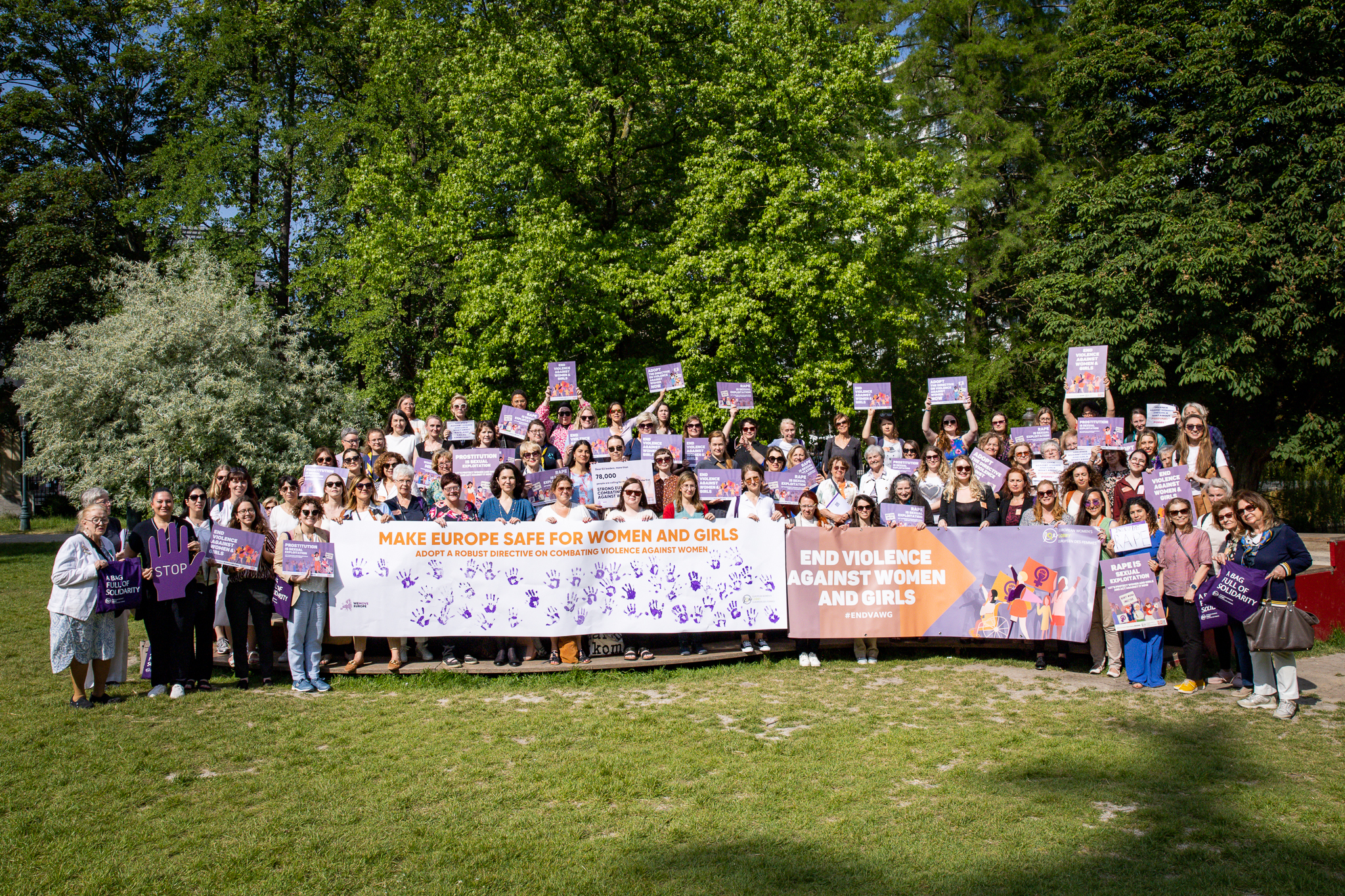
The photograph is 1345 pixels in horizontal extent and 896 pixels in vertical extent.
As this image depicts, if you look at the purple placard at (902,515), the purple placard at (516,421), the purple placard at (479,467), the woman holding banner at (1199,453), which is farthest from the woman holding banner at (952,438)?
the purple placard at (479,467)

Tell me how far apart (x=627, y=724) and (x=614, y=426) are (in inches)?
191

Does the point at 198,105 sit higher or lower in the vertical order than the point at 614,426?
higher

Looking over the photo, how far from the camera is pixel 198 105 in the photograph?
29.1 meters

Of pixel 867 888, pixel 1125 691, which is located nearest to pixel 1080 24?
pixel 1125 691

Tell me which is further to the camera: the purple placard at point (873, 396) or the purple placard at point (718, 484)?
the purple placard at point (873, 396)

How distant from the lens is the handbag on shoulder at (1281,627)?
291 inches

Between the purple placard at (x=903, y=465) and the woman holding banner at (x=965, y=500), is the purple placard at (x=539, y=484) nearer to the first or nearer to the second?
the purple placard at (x=903, y=465)

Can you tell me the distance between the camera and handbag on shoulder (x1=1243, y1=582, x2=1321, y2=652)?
739 cm

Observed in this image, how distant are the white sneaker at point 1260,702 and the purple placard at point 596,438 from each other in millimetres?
7101

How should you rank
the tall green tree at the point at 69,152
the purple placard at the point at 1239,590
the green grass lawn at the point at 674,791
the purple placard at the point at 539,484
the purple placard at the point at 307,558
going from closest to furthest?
the green grass lawn at the point at 674,791, the purple placard at the point at 1239,590, the purple placard at the point at 307,558, the purple placard at the point at 539,484, the tall green tree at the point at 69,152

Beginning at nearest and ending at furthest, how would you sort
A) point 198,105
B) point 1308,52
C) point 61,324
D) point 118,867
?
point 118,867
point 1308,52
point 198,105
point 61,324

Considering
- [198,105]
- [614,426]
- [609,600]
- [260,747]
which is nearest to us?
[260,747]

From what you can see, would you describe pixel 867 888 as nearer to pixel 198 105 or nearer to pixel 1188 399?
pixel 1188 399

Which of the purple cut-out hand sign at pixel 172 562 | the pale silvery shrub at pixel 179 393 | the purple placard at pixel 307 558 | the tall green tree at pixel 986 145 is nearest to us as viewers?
the purple cut-out hand sign at pixel 172 562
